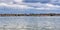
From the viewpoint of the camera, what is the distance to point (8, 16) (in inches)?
166

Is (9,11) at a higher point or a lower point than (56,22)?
higher

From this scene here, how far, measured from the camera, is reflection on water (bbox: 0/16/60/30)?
12.3ft

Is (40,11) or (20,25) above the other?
(40,11)

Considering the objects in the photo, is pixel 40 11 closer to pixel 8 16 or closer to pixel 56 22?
pixel 56 22

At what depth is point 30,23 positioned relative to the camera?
4.00 meters

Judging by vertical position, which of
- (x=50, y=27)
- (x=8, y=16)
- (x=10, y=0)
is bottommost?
(x=50, y=27)

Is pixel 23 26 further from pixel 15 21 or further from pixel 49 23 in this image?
pixel 49 23

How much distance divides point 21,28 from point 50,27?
0.78 m

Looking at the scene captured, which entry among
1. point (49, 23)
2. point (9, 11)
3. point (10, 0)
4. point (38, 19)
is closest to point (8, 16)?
point (9, 11)

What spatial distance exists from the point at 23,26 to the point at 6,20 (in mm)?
585

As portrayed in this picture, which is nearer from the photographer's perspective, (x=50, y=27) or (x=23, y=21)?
(x=50, y=27)

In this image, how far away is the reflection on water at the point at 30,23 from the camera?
3750 millimetres

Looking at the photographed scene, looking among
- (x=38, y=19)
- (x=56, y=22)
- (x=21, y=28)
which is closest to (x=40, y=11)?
(x=38, y=19)

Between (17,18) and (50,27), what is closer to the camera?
(50,27)
